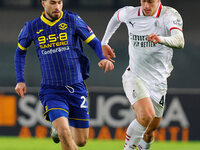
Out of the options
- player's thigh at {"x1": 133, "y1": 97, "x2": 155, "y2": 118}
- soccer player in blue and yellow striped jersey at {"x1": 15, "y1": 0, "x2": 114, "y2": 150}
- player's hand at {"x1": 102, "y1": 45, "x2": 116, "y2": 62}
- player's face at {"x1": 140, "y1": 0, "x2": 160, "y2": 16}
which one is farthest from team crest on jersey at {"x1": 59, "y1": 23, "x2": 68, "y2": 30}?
player's thigh at {"x1": 133, "y1": 97, "x2": 155, "y2": 118}

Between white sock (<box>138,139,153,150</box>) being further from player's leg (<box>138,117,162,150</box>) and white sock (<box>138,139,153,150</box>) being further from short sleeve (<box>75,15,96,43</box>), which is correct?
short sleeve (<box>75,15,96,43</box>)

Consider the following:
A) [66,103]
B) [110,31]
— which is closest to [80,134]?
[66,103]

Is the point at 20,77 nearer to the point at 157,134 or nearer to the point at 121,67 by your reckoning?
the point at 157,134

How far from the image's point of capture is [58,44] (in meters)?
6.03

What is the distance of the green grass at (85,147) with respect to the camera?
31.2 feet

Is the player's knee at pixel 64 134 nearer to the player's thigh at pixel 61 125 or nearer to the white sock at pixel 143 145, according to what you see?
the player's thigh at pixel 61 125

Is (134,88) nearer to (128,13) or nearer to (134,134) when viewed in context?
(134,134)

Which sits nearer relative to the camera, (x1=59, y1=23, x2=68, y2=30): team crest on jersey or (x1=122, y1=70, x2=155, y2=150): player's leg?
(x1=59, y1=23, x2=68, y2=30): team crest on jersey

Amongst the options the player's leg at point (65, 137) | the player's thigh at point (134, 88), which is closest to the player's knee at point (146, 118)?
the player's thigh at point (134, 88)

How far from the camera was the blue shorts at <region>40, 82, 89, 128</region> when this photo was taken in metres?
5.93

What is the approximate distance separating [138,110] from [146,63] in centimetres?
63

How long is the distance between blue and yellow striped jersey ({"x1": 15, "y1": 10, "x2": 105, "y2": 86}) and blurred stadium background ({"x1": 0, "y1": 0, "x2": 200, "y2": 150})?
4798 millimetres

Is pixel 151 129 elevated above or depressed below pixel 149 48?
below

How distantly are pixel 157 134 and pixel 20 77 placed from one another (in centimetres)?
528
